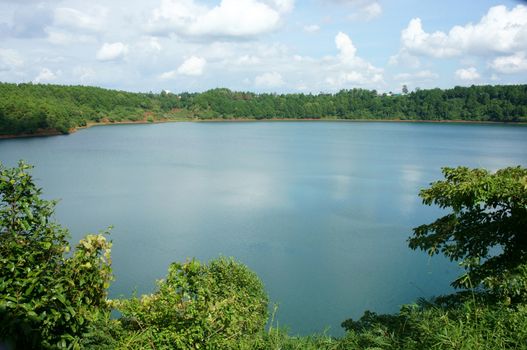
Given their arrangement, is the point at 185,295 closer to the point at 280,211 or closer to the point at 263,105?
the point at 280,211

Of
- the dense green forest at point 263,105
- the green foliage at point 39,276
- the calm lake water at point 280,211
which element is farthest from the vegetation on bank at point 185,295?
the dense green forest at point 263,105

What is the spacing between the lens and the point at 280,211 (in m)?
16.0

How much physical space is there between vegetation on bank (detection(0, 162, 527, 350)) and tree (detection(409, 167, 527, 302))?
0.01 metres

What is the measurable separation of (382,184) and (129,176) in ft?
41.8

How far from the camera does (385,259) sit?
11.3m

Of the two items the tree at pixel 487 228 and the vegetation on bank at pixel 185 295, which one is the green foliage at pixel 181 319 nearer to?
the vegetation on bank at pixel 185 295

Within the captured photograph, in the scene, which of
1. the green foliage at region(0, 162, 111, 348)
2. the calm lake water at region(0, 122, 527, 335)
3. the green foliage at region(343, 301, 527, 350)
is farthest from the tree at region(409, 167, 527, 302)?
the calm lake water at region(0, 122, 527, 335)

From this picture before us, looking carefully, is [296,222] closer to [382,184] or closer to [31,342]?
[382,184]

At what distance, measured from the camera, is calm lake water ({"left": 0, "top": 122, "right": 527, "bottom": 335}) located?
32.2 ft

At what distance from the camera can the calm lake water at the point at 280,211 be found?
32.2ft

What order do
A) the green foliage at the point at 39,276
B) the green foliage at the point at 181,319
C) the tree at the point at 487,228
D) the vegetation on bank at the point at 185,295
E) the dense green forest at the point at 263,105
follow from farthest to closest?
1. the dense green forest at the point at 263,105
2. the tree at the point at 487,228
3. the green foliage at the point at 181,319
4. the vegetation on bank at the point at 185,295
5. the green foliage at the point at 39,276

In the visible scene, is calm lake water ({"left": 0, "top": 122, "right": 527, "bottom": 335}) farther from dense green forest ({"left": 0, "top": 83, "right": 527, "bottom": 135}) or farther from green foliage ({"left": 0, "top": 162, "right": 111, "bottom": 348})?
dense green forest ({"left": 0, "top": 83, "right": 527, "bottom": 135})

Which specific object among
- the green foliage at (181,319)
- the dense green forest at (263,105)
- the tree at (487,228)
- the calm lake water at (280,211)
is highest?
the dense green forest at (263,105)

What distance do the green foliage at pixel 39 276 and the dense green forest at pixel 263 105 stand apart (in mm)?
40664
